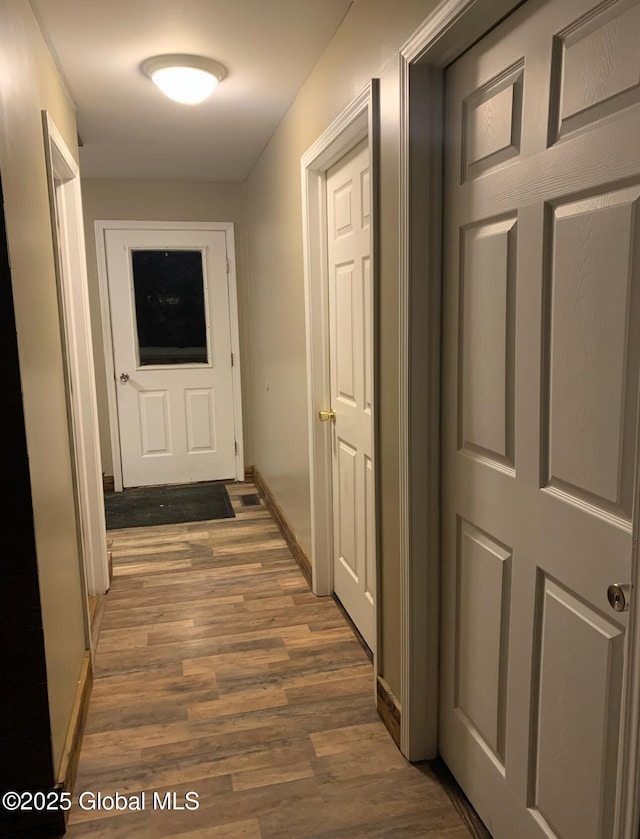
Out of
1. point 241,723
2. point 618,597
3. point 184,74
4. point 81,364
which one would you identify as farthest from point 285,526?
point 618,597

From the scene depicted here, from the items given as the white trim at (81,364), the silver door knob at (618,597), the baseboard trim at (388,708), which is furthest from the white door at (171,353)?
the silver door knob at (618,597)

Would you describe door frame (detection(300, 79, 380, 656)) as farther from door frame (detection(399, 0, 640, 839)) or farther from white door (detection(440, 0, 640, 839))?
white door (detection(440, 0, 640, 839))

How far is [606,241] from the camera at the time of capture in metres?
1.08

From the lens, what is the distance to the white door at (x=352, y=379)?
2.35 meters

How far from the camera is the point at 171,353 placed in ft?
16.1

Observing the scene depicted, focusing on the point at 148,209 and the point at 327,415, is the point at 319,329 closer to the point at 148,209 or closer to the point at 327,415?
the point at 327,415

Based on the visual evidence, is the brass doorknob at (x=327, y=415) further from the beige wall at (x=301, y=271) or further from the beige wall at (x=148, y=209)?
the beige wall at (x=148, y=209)

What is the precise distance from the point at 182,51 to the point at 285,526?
2.52 metres

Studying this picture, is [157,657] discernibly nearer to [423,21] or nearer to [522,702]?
[522,702]

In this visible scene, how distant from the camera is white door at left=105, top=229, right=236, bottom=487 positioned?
4.73m

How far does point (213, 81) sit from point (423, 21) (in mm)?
1333

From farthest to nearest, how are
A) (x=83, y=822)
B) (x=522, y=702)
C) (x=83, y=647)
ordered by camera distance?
(x=83, y=647) < (x=83, y=822) < (x=522, y=702)

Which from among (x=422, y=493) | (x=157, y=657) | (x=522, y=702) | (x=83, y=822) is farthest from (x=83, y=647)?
(x=522, y=702)

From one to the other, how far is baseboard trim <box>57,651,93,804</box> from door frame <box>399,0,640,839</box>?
3.23 feet
